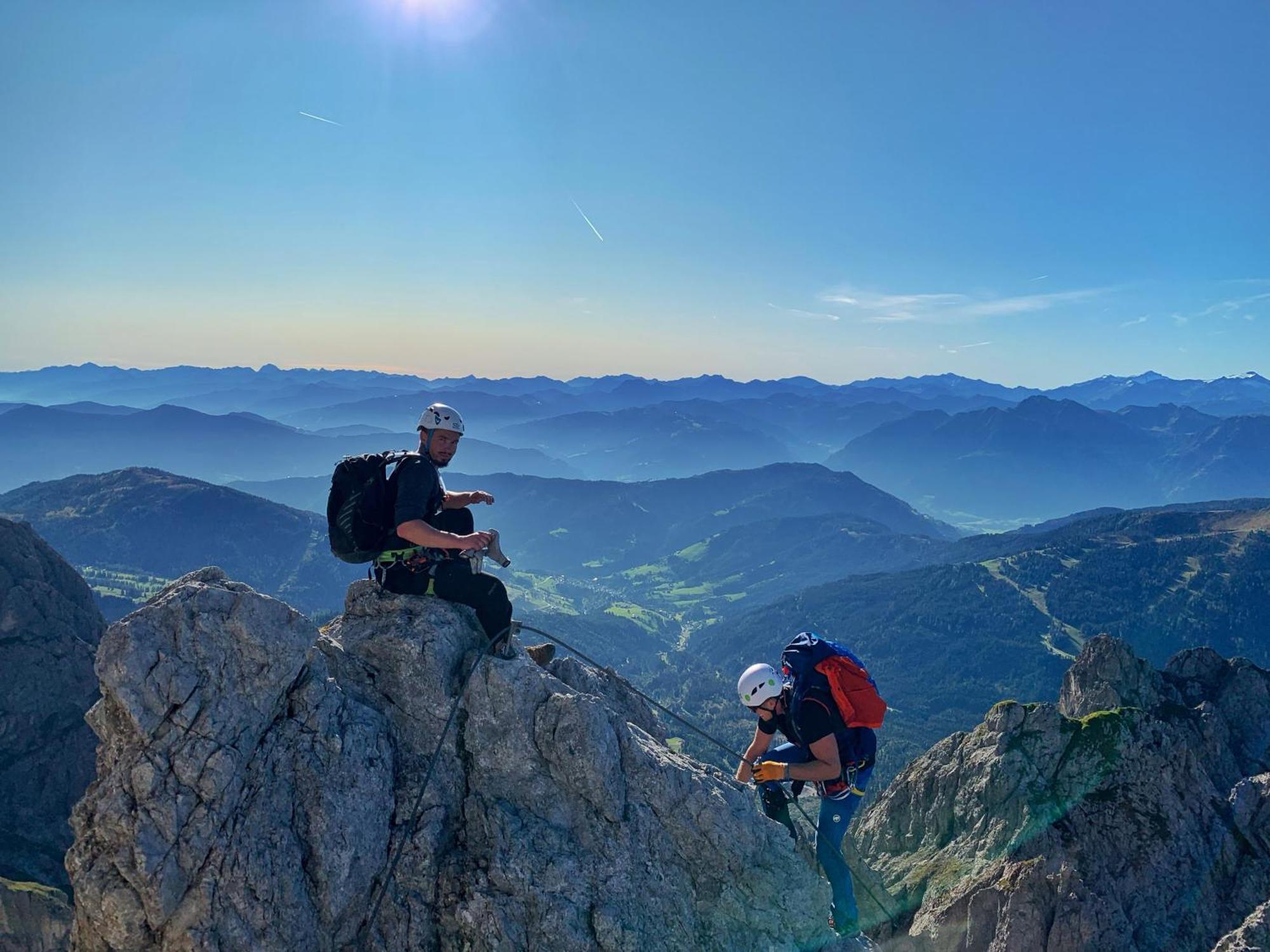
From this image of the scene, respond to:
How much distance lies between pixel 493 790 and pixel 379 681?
10.7 feet

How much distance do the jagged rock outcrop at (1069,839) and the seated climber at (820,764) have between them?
7614 mm

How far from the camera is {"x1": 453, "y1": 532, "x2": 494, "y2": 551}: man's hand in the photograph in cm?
1382

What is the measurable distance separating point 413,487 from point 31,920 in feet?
177

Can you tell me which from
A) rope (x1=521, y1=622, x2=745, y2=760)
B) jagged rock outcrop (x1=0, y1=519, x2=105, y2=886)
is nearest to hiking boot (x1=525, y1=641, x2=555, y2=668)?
rope (x1=521, y1=622, x2=745, y2=760)

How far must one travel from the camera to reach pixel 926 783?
125 feet

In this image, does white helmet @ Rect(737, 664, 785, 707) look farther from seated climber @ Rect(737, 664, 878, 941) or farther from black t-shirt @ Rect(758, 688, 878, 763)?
black t-shirt @ Rect(758, 688, 878, 763)

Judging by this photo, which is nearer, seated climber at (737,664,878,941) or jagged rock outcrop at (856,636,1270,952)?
seated climber at (737,664,878,941)

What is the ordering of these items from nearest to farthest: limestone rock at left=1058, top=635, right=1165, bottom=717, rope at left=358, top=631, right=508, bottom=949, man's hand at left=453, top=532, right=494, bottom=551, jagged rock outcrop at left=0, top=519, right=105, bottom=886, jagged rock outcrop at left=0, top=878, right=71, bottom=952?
1. rope at left=358, top=631, right=508, bottom=949
2. man's hand at left=453, top=532, right=494, bottom=551
3. jagged rock outcrop at left=0, top=878, right=71, bottom=952
4. limestone rock at left=1058, top=635, right=1165, bottom=717
5. jagged rock outcrop at left=0, top=519, right=105, bottom=886

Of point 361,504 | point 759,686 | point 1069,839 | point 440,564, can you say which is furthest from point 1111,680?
point 361,504

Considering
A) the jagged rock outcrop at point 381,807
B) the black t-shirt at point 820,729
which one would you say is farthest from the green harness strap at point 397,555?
the black t-shirt at point 820,729

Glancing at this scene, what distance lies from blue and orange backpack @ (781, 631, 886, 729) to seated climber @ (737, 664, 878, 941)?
0.19 m

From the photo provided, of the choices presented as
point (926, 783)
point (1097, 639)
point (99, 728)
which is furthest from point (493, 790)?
point (1097, 639)

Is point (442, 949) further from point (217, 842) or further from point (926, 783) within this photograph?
point (926, 783)

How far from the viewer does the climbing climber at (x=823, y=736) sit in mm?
17000
